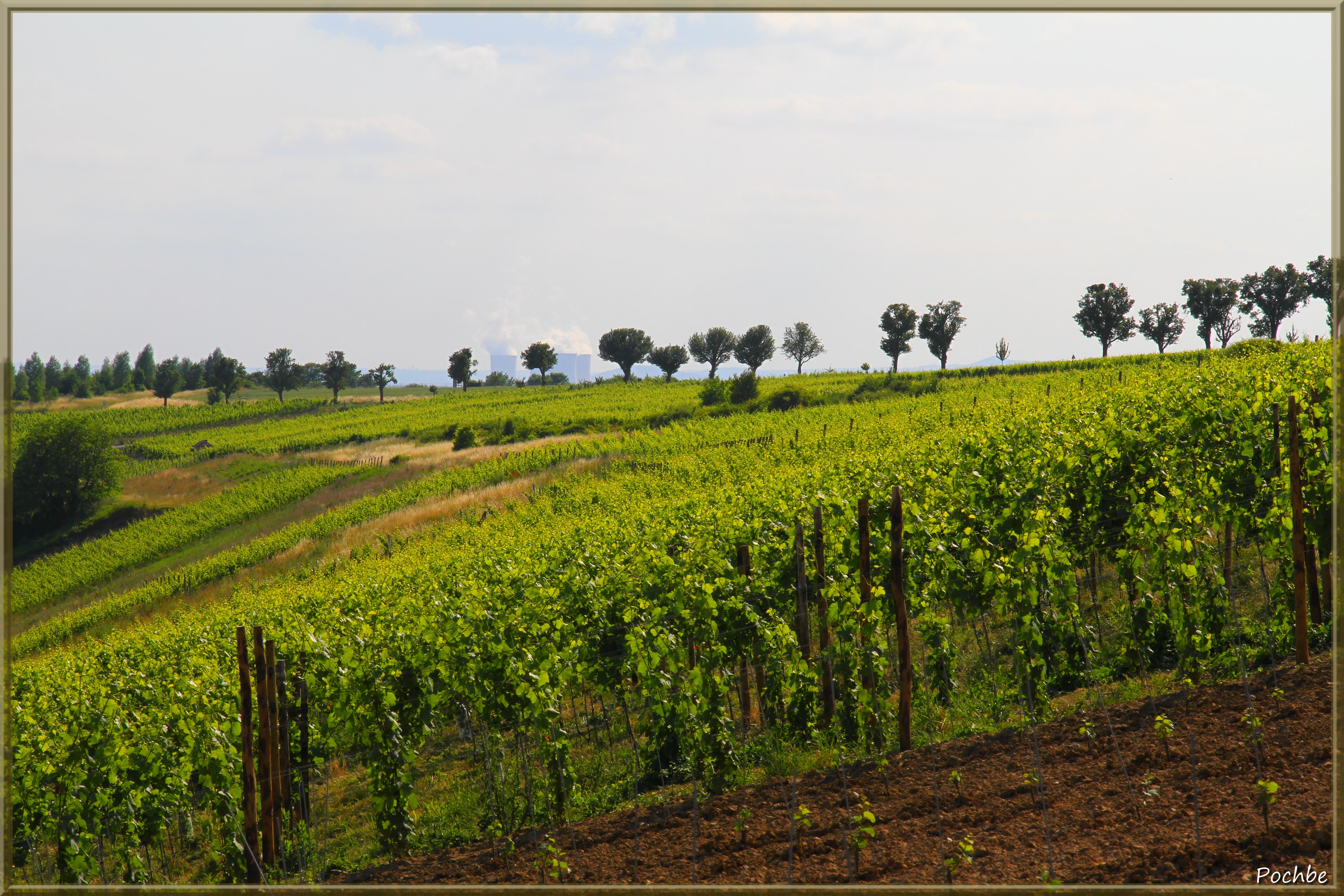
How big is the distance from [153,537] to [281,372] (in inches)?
2154

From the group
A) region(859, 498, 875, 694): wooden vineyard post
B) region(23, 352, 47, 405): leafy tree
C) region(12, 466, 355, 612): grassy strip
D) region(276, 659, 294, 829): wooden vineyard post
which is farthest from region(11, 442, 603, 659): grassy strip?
region(23, 352, 47, 405): leafy tree

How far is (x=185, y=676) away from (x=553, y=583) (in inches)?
222

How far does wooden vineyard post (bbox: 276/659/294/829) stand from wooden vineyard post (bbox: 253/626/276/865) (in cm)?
36

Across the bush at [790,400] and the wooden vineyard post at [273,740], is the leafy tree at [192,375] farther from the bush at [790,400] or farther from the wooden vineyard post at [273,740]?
the wooden vineyard post at [273,740]

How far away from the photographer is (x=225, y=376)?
85.6m

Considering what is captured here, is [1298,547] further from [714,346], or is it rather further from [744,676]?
[714,346]

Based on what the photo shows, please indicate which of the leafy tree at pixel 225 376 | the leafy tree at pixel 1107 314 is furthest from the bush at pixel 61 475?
the leafy tree at pixel 1107 314

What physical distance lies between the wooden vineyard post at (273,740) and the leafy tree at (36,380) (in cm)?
8030

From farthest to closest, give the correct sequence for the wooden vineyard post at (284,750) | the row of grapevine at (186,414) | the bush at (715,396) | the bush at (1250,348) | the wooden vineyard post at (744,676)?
the row of grapevine at (186,414) < the bush at (715,396) < the bush at (1250,348) < the wooden vineyard post at (744,676) < the wooden vineyard post at (284,750)

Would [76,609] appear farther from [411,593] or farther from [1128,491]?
[1128,491]

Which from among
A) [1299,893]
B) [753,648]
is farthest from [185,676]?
[1299,893]

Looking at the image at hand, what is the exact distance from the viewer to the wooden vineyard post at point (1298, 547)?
A: 5621 mm

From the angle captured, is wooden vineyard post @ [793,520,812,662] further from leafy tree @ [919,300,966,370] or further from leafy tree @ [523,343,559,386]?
leafy tree @ [523,343,559,386]

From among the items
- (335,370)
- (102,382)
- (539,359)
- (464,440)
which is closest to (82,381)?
(102,382)
